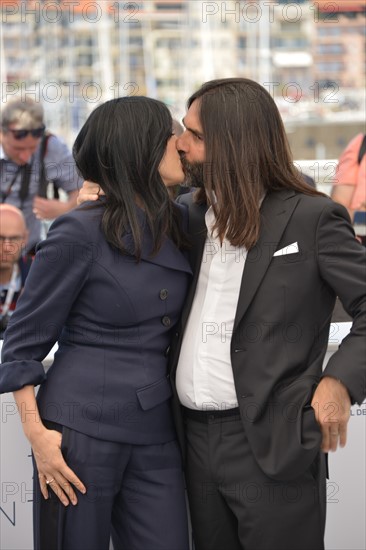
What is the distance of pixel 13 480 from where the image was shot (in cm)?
257

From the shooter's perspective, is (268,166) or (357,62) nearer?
(268,166)

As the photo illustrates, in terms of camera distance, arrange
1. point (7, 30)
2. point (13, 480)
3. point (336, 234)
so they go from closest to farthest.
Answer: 1. point (336, 234)
2. point (13, 480)
3. point (7, 30)

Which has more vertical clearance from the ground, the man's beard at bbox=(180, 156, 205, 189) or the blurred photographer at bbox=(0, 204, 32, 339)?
the man's beard at bbox=(180, 156, 205, 189)

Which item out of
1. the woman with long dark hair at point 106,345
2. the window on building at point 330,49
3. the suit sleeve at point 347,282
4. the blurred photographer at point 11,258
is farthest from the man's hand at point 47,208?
the window on building at point 330,49

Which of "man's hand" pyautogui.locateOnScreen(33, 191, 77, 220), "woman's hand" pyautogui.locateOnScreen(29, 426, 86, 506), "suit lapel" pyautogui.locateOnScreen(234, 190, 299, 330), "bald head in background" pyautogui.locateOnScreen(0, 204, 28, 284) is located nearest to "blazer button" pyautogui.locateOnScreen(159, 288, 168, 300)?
"suit lapel" pyautogui.locateOnScreen(234, 190, 299, 330)

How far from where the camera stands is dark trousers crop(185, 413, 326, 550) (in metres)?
2.07

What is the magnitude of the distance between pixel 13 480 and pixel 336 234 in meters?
1.22

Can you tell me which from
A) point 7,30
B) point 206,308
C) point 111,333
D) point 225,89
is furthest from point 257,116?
point 7,30

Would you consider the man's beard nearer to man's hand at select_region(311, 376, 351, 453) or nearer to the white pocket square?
the white pocket square

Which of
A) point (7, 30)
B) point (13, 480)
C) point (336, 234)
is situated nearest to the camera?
point (336, 234)

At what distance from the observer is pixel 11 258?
13.7 ft

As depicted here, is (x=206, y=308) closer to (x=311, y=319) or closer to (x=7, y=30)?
(x=311, y=319)

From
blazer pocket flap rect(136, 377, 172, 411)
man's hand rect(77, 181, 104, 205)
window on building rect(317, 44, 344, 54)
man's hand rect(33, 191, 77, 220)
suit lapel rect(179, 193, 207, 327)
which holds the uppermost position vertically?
man's hand rect(77, 181, 104, 205)

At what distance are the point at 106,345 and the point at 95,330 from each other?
0.04 metres
